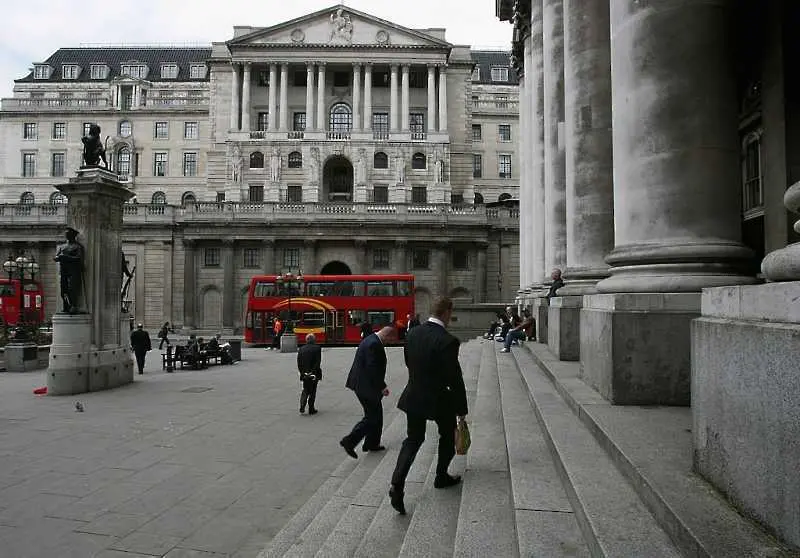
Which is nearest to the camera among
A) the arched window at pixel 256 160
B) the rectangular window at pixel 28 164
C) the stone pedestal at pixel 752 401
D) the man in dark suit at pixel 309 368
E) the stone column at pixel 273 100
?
the stone pedestal at pixel 752 401

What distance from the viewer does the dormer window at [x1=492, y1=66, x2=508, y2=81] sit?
231 feet

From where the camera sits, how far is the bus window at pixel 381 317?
30719 millimetres

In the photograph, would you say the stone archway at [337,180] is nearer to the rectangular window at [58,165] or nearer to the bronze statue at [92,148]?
the rectangular window at [58,165]

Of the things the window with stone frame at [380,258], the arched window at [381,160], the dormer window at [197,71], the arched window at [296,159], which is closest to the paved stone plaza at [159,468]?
the window with stone frame at [380,258]

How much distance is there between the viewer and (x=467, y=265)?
43.4 meters

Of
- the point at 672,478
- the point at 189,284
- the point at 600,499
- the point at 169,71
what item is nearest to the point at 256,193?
the point at 189,284

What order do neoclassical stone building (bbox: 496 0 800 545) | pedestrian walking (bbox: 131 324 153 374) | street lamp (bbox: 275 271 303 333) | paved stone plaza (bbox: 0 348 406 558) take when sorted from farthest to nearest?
street lamp (bbox: 275 271 303 333), pedestrian walking (bbox: 131 324 153 374), paved stone plaza (bbox: 0 348 406 558), neoclassical stone building (bbox: 496 0 800 545)

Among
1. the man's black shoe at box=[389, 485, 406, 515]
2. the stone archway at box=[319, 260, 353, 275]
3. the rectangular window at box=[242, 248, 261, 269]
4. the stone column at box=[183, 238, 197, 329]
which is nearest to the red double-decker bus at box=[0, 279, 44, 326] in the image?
the stone column at box=[183, 238, 197, 329]

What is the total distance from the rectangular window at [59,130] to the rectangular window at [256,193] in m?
26.6

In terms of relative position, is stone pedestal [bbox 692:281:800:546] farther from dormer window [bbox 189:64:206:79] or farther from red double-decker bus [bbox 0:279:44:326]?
dormer window [bbox 189:64:206:79]

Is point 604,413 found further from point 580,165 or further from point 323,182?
point 323,182

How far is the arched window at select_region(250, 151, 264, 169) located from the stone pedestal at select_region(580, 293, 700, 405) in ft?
160

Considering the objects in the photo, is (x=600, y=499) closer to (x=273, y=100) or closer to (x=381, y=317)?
(x=381, y=317)

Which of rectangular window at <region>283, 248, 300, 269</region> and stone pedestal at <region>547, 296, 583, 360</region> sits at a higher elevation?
rectangular window at <region>283, 248, 300, 269</region>
